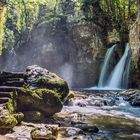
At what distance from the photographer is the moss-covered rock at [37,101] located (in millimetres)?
12125

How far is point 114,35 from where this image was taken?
3195cm

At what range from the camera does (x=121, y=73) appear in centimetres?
2861

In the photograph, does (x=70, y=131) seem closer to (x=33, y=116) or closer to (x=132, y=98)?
(x=33, y=116)

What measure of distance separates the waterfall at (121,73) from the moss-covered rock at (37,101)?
54.4ft

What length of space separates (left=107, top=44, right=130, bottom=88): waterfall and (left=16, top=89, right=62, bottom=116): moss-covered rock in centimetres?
1658

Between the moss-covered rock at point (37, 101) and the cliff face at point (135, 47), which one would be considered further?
the cliff face at point (135, 47)

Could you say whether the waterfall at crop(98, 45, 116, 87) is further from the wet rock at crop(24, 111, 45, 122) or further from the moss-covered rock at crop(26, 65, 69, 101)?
the wet rock at crop(24, 111, 45, 122)

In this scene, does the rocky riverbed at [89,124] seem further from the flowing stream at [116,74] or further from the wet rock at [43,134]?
the flowing stream at [116,74]

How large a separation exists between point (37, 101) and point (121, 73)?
17477mm

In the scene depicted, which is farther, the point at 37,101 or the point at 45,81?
the point at 45,81

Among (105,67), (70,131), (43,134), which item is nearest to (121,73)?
(105,67)

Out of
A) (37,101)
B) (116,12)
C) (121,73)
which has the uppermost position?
(116,12)

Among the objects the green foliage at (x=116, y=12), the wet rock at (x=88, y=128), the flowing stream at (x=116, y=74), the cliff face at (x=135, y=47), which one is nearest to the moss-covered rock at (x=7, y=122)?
the wet rock at (x=88, y=128)

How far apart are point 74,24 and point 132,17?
21.3 feet
